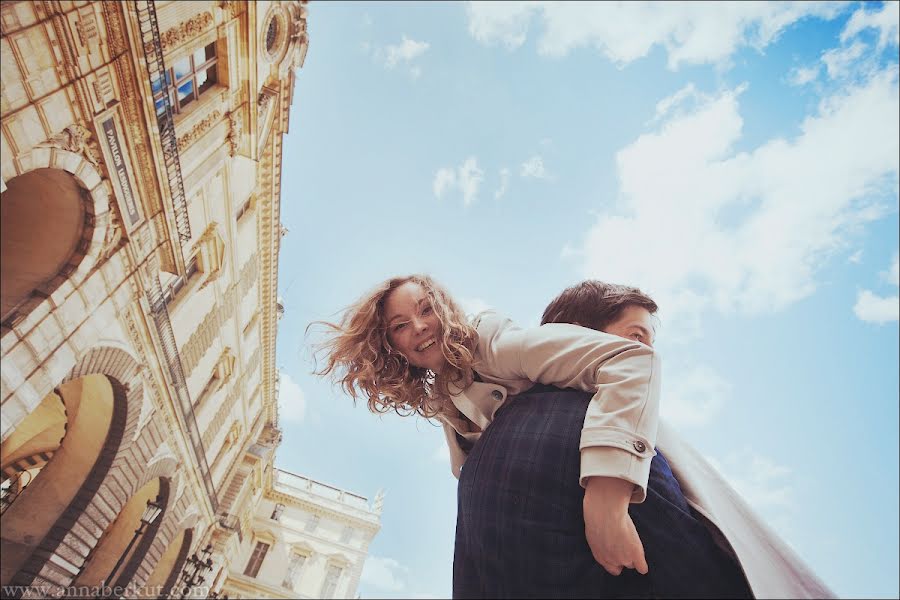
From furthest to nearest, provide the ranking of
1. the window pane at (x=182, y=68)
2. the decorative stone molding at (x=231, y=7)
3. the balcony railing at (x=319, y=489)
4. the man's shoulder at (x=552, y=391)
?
the balcony railing at (x=319, y=489), the decorative stone molding at (x=231, y=7), the window pane at (x=182, y=68), the man's shoulder at (x=552, y=391)

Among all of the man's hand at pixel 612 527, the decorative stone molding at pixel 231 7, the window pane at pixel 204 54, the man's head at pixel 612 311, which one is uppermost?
the decorative stone molding at pixel 231 7

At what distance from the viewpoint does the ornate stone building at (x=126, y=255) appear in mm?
5969

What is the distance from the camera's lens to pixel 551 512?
1.33 meters

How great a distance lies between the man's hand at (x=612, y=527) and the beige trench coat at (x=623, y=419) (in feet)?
0.15

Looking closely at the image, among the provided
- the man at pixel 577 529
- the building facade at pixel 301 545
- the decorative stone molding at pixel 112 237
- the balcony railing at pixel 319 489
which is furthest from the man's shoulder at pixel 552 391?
the balcony railing at pixel 319 489

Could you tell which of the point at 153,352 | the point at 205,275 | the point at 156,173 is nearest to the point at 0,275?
the point at 156,173

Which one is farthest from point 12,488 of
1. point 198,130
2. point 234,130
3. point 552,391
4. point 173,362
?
point 552,391

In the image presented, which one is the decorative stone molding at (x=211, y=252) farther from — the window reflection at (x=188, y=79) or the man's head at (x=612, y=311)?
the man's head at (x=612, y=311)

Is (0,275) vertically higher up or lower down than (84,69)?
lower down

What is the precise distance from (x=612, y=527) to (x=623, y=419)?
0.30m

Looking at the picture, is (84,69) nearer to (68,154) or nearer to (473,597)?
(68,154)

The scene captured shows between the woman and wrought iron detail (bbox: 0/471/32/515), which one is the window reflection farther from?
wrought iron detail (bbox: 0/471/32/515)

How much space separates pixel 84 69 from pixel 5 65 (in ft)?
4.49

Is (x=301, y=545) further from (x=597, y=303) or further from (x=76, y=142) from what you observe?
(x=597, y=303)
